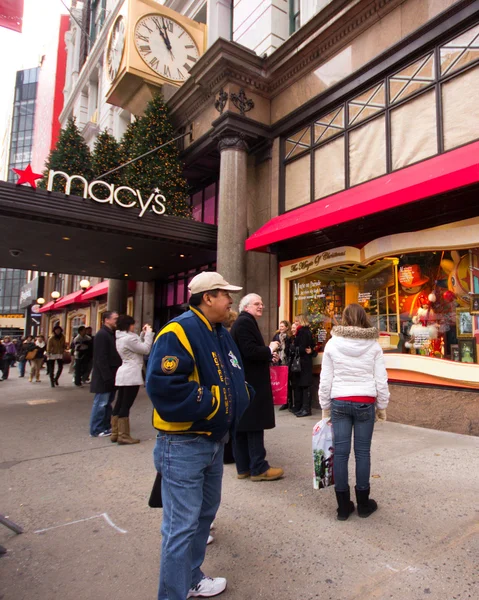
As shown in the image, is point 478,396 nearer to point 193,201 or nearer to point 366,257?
point 366,257

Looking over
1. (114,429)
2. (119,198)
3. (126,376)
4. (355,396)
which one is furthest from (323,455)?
(119,198)

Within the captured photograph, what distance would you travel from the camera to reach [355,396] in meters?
3.25

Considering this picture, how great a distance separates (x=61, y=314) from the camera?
1230 inches

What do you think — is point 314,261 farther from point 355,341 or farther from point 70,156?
point 70,156

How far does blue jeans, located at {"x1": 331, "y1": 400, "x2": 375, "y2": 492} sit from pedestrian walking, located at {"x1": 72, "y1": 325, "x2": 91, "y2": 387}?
427 inches

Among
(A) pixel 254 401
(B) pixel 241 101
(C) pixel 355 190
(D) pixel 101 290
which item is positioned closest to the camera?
(A) pixel 254 401

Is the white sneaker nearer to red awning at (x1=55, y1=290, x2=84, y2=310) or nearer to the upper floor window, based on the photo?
the upper floor window

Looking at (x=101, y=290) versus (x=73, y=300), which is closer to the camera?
(x=101, y=290)

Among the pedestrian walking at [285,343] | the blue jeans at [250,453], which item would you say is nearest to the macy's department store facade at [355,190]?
the pedestrian walking at [285,343]

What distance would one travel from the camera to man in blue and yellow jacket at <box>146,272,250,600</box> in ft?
6.24

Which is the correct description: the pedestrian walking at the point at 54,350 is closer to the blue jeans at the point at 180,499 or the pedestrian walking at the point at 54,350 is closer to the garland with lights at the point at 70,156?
the garland with lights at the point at 70,156

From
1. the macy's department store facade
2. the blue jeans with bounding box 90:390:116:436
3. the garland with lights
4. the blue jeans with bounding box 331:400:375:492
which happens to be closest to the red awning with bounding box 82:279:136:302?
the garland with lights

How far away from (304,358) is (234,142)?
18.9 feet

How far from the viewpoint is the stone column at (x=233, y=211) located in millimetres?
9820
